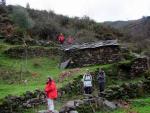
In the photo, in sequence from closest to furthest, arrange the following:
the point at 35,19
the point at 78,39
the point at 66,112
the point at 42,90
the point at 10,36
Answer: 1. the point at 66,112
2. the point at 42,90
3. the point at 10,36
4. the point at 78,39
5. the point at 35,19

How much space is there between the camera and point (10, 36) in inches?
1758

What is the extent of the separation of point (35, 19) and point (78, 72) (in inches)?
989

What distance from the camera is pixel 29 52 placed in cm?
3969

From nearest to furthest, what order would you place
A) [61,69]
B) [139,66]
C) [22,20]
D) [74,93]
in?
[74,93] → [139,66] → [61,69] → [22,20]

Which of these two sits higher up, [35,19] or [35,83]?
[35,19]

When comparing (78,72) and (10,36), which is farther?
(10,36)

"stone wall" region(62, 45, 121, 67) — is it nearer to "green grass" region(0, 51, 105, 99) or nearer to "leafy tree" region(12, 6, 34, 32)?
"green grass" region(0, 51, 105, 99)

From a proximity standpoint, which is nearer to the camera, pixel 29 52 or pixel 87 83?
pixel 87 83

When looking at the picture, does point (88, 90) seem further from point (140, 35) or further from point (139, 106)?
point (140, 35)

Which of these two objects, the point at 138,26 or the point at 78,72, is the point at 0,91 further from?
the point at 138,26

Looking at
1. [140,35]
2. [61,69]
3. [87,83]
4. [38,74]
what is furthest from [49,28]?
[87,83]

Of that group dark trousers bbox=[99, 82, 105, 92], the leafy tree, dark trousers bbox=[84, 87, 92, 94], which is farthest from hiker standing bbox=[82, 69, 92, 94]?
the leafy tree

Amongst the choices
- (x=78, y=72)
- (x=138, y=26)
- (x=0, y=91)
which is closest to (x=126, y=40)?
(x=138, y=26)

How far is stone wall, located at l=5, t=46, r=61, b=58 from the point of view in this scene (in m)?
39.2
